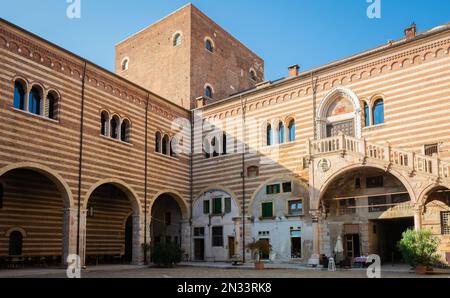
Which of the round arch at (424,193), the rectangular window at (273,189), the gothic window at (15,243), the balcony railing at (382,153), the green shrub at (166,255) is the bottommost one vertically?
the green shrub at (166,255)

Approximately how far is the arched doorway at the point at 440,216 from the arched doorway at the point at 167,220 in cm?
1542

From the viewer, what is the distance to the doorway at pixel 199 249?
2911 cm

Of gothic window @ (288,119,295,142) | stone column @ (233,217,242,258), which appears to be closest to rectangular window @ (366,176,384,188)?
gothic window @ (288,119,295,142)

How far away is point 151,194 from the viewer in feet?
86.5

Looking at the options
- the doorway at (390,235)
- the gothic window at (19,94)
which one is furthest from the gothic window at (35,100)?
the doorway at (390,235)

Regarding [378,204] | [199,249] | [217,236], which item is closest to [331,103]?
[378,204]

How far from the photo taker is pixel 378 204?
2252cm

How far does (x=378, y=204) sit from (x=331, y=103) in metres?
5.95

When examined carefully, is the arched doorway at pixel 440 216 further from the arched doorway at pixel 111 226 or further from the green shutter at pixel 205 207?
Answer: the arched doorway at pixel 111 226

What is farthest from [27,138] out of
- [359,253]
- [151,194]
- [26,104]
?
[359,253]

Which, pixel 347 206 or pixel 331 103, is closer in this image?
pixel 347 206

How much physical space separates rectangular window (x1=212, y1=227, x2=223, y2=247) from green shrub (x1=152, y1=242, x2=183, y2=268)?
412cm

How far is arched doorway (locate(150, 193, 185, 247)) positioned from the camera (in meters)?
30.5

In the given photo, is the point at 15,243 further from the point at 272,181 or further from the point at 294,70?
the point at 294,70
